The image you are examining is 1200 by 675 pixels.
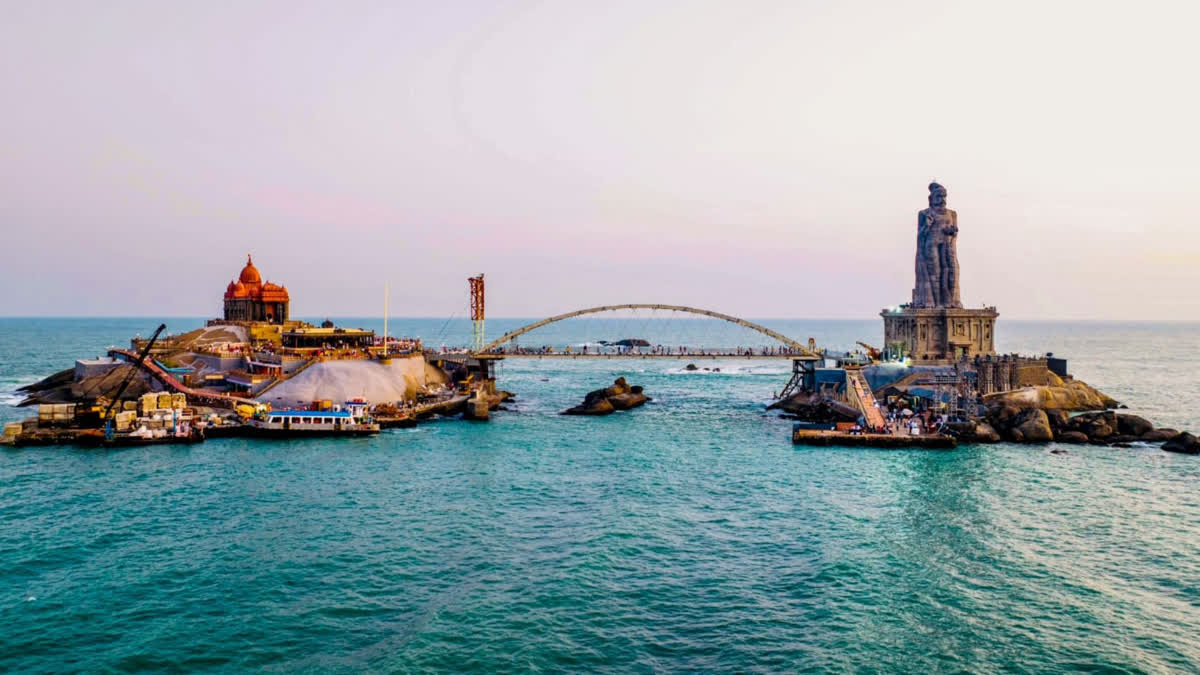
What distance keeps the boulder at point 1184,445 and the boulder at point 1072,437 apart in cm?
598

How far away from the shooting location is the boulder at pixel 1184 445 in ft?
213

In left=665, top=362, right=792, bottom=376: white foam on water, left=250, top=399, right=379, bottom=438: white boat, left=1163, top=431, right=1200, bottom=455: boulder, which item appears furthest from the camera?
left=665, top=362, right=792, bottom=376: white foam on water

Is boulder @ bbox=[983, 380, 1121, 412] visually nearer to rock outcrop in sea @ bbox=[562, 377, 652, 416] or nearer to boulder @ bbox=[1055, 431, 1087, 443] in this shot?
boulder @ bbox=[1055, 431, 1087, 443]

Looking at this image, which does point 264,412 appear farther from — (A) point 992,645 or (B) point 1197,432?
(B) point 1197,432

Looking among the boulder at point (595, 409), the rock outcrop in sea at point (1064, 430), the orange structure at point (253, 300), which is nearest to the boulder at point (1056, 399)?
the rock outcrop in sea at point (1064, 430)

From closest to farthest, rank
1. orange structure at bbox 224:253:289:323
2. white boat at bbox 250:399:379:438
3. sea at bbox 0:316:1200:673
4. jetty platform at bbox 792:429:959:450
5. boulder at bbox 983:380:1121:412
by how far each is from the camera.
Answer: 1. sea at bbox 0:316:1200:673
2. jetty platform at bbox 792:429:959:450
3. white boat at bbox 250:399:379:438
4. boulder at bbox 983:380:1121:412
5. orange structure at bbox 224:253:289:323

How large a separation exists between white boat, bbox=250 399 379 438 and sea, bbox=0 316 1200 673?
4345 mm

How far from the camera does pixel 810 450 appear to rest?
67312 mm

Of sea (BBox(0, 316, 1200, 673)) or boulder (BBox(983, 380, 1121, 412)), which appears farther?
boulder (BBox(983, 380, 1121, 412))

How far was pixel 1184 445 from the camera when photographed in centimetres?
6525

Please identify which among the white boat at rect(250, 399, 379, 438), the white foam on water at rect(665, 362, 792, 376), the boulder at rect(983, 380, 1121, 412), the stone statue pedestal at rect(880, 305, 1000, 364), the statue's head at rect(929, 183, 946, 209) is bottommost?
the white boat at rect(250, 399, 379, 438)

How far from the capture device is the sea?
93.1 feet

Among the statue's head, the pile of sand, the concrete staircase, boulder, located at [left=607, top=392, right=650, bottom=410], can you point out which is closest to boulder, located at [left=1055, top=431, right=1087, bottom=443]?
the concrete staircase

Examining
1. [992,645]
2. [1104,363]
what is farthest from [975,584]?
[1104,363]
